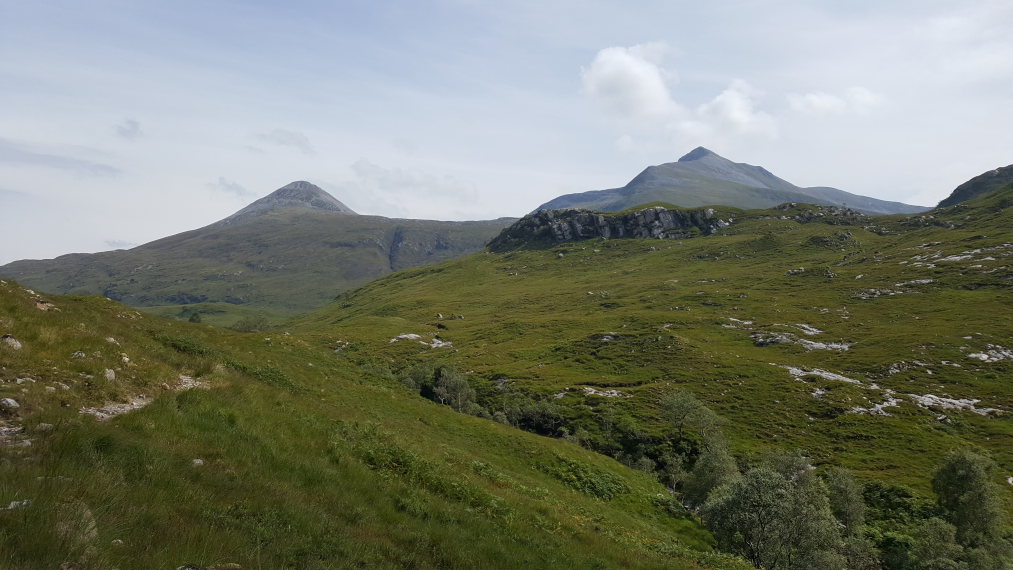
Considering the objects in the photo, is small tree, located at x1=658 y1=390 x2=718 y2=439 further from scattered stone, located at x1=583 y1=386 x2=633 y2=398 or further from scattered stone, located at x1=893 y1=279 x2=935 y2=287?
scattered stone, located at x1=893 y1=279 x2=935 y2=287

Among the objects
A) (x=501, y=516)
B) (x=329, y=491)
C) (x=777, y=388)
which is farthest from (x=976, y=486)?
(x=329, y=491)

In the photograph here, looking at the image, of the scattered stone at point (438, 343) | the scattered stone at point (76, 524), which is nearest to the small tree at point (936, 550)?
the scattered stone at point (76, 524)

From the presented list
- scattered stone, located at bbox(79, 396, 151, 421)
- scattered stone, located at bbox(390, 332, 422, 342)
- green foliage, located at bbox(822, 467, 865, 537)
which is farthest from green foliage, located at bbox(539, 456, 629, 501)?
scattered stone, located at bbox(390, 332, 422, 342)

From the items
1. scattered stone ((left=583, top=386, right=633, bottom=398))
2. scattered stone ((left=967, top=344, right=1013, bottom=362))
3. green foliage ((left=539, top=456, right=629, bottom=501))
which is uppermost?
green foliage ((left=539, top=456, right=629, bottom=501))

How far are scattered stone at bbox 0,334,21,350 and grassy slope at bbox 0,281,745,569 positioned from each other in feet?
0.95

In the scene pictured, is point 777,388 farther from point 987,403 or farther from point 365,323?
point 365,323

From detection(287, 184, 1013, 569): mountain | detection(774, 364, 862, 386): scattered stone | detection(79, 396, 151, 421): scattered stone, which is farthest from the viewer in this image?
detection(774, 364, 862, 386): scattered stone

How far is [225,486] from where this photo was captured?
30.5 feet

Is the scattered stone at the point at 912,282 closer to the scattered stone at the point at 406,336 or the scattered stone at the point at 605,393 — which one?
the scattered stone at the point at 605,393

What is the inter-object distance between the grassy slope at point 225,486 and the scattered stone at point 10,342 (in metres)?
0.29

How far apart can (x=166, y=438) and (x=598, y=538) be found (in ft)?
48.8

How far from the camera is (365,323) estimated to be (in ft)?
633

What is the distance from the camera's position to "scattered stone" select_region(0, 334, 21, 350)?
13.1m

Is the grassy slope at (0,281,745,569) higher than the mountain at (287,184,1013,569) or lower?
higher
